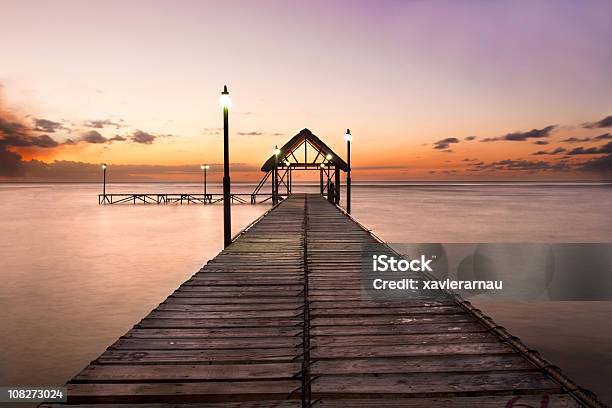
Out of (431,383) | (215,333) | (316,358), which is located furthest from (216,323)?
(431,383)

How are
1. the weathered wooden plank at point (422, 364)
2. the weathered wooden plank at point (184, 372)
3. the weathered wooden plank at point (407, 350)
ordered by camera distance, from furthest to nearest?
the weathered wooden plank at point (407, 350), the weathered wooden plank at point (422, 364), the weathered wooden plank at point (184, 372)

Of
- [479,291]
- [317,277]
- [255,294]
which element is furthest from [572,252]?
[255,294]

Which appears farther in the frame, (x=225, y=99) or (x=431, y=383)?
(x=225, y=99)

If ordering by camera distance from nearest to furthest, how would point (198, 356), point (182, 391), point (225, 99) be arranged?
1. point (182, 391)
2. point (198, 356)
3. point (225, 99)

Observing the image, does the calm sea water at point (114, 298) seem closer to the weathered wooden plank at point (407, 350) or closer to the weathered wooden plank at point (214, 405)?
the weathered wooden plank at point (407, 350)

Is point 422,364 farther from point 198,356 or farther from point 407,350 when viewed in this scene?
point 198,356

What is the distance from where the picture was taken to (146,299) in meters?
15.0

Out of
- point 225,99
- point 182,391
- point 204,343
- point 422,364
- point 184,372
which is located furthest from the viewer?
point 225,99

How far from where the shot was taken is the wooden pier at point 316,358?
379 cm

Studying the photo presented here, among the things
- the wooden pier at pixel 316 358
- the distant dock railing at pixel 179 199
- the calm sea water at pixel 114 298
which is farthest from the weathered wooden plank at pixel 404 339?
the distant dock railing at pixel 179 199

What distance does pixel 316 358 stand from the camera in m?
4.47

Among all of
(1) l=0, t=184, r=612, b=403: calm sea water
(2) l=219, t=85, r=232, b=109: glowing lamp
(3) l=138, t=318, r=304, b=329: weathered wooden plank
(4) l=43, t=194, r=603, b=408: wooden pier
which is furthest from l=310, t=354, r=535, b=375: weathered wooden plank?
(2) l=219, t=85, r=232, b=109: glowing lamp

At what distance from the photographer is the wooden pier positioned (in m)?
3.79

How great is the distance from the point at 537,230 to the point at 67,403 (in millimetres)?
38628
